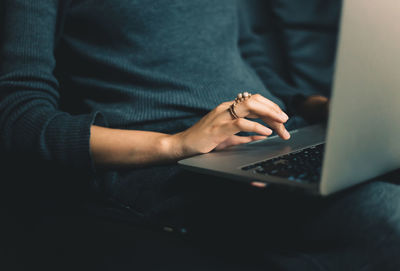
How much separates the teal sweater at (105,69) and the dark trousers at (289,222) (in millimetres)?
192

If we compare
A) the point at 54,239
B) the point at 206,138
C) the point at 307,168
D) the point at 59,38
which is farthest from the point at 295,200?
the point at 59,38

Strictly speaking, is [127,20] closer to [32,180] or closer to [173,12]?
[173,12]

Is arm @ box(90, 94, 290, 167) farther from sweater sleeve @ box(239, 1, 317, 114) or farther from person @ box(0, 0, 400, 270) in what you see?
sweater sleeve @ box(239, 1, 317, 114)

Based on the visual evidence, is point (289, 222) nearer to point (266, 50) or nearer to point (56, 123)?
point (56, 123)

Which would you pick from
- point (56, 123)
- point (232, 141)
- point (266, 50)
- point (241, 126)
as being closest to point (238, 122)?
point (241, 126)

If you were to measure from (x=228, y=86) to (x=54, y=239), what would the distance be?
19.1 inches

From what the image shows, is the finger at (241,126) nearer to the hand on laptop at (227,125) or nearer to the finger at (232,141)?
the hand on laptop at (227,125)

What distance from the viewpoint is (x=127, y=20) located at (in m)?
0.75

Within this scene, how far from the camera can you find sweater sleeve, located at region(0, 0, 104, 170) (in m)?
0.65

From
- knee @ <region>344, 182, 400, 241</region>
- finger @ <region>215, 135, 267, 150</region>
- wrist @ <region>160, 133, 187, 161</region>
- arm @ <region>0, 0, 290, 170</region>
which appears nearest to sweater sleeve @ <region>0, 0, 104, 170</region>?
arm @ <region>0, 0, 290, 170</region>

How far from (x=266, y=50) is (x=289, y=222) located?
884mm

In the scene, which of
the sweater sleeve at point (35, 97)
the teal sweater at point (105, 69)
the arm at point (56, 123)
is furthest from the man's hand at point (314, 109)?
the sweater sleeve at point (35, 97)

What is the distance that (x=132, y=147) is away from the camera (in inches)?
25.7

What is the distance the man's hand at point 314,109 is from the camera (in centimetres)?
95
